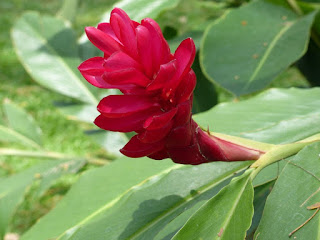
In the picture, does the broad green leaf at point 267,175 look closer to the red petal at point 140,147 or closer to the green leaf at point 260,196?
the green leaf at point 260,196

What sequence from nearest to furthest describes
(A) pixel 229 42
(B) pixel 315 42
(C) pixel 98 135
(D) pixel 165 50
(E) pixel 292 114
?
(D) pixel 165 50 < (E) pixel 292 114 < (A) pixel 229 42 < (B) pixel 315 42 < (C) pixel 98 135

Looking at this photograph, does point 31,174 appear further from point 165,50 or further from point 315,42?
point 165,50

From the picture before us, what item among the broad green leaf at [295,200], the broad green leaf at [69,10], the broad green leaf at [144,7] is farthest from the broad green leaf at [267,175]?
the broad green leaf at [69,10]

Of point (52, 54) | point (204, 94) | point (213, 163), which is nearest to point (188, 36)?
point (204, 94)

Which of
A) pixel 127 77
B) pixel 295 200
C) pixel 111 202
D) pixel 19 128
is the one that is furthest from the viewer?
pixel 19 128

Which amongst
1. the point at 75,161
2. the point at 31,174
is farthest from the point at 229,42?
the point at 31,174

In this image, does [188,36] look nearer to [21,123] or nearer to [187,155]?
[21,123]

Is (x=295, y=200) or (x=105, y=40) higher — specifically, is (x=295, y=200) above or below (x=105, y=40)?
below
